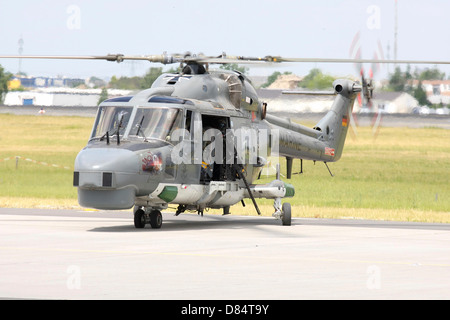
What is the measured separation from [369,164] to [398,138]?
524 inches

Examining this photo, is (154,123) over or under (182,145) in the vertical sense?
over

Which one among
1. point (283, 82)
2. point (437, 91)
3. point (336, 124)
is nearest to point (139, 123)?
point (336, 124)

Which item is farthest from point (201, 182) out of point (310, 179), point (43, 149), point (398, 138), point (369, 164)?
point (398, 138)

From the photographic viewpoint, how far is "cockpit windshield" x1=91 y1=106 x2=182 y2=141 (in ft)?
64.8

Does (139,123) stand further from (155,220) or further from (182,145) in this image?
(155,220)

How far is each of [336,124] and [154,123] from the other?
29.1 ft

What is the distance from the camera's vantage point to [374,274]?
12703 millimetres

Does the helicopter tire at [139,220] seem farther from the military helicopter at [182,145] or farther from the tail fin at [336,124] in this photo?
the tail fin at [336,124]

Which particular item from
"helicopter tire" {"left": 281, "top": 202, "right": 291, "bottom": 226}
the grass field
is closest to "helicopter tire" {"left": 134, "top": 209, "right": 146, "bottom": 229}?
"helicopter tire" {"left": 281, "top": 202, "right": 291, "bottom": 226}

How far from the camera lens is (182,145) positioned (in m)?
20.3

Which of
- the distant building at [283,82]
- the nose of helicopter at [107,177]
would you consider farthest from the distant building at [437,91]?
the nose of helicopter at [107,177]

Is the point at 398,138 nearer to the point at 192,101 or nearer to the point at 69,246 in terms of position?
the point at 192,101

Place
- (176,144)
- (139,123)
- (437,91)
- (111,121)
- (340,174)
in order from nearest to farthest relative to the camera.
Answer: (139,123) → (111,121) → (176,144) → (340,174) → (437,91)

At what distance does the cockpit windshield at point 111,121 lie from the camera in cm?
1981
